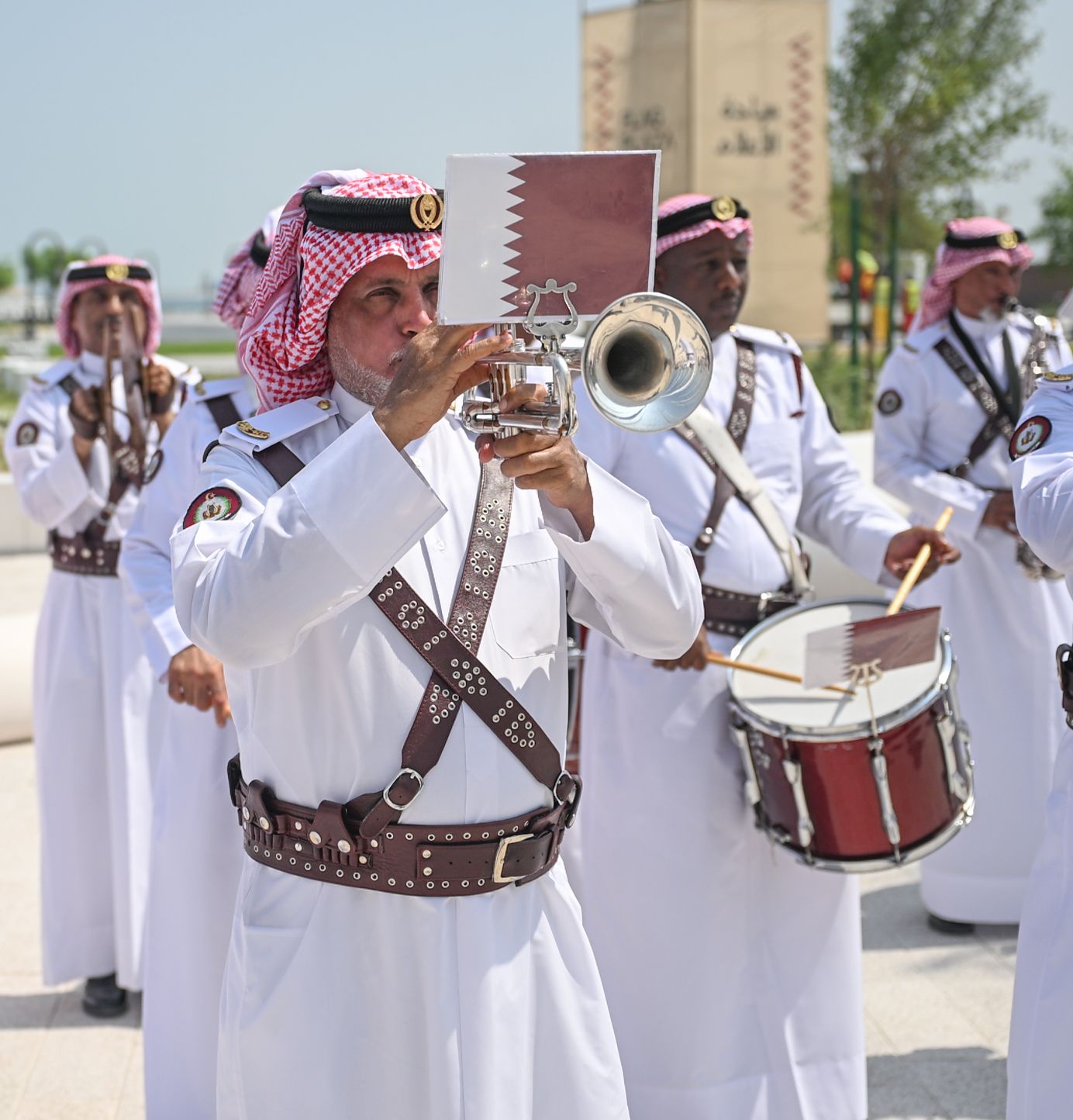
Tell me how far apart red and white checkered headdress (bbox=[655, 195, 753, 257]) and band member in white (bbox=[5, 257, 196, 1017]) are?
1843 mm

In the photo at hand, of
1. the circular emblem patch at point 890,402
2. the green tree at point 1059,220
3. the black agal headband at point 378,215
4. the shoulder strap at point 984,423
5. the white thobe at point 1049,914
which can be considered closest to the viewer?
the black agal headband at point 378,215

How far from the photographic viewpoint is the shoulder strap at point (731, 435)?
3.72 metres

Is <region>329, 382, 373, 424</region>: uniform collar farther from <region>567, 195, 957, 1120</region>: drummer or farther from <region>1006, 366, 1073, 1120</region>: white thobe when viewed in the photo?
<region>567, 195, 957, 1120</region>: drummer

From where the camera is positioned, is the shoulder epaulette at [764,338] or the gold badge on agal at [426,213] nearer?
the gold badge on agal at [426,213]

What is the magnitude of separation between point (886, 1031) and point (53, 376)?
3402 mm

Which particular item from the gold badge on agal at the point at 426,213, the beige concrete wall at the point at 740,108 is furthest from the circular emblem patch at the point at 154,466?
the beige concrete wall at the point at 740,108

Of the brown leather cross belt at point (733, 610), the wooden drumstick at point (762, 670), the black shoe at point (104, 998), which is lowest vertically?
the black shoe at point (104, 998)

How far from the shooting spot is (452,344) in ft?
6.49

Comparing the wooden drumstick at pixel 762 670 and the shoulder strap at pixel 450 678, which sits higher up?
the shoulder strap at pixel 450 678

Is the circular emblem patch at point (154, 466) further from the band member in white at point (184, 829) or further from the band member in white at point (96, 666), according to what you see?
the band member in white at point (96, 666)

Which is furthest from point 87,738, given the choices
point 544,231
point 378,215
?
point 544,231

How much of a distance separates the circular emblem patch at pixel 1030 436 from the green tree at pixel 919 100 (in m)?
21.8

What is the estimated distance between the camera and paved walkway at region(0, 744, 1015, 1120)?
408 centimetres

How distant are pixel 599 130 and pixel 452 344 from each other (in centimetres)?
3296
